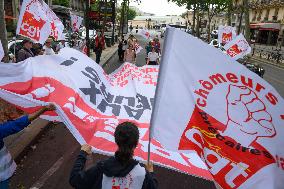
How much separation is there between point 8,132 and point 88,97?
0.91 m

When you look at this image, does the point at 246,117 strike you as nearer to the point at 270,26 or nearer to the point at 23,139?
the point at 23,139

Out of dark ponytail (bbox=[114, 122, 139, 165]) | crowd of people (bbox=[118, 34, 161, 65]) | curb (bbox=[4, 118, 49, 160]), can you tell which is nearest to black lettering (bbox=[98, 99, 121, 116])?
dark ponytail (bbox=[114, 122, 139, 165])

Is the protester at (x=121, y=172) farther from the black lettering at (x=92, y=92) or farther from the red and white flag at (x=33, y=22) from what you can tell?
the red and white flag at (x=33, y=22)

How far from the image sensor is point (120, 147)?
8.71 feet

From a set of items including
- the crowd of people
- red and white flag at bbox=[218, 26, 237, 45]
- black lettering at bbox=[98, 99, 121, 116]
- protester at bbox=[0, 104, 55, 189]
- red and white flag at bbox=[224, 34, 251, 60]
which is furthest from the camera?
red and white flag at bbox=[218, 26, 237, 45]

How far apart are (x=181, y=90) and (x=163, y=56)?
318mm

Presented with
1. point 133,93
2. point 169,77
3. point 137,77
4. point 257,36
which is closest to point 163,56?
point 169,77

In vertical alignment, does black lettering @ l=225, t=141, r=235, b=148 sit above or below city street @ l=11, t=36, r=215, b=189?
above

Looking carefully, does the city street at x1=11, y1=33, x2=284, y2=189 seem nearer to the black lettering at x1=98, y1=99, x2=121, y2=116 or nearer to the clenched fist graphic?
the black lettering at x1=98, y1=99, x2=121, y2=116

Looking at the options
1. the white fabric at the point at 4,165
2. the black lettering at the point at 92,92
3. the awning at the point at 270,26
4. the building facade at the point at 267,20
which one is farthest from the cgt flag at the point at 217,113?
the awning at the point at 270,26

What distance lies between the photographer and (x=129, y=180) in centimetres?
270

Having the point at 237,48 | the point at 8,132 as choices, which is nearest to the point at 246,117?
the point at 8,132

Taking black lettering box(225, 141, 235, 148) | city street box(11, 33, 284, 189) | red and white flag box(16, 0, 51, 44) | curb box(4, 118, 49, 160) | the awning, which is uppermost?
red and white flag box(16, 0, 51, 44)

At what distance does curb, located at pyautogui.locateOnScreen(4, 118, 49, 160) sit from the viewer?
650 centimetres
